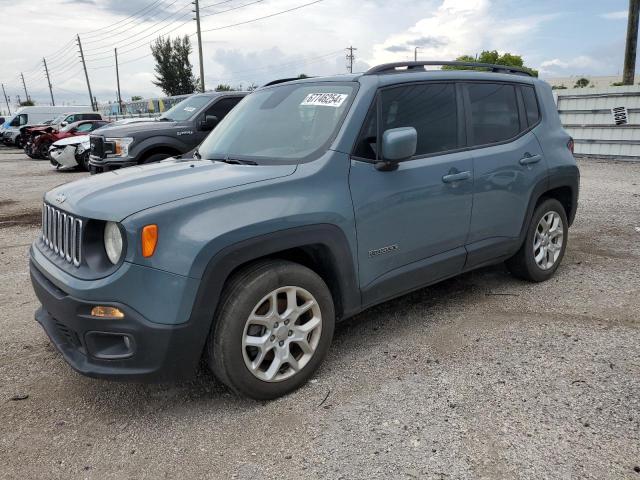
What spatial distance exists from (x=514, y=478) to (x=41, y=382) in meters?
2.70

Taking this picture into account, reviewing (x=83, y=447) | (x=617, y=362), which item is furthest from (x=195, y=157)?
(x=617, y=362)

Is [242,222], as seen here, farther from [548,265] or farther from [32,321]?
[548,265]

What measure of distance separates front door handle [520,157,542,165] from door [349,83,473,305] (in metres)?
0.68

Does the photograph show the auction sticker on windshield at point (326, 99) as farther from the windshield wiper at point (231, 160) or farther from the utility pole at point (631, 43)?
the utility pole at point (631, 43)

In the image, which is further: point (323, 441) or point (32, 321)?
point (32, 321)

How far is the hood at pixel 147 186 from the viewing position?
2.53m

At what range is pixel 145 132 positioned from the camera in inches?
333

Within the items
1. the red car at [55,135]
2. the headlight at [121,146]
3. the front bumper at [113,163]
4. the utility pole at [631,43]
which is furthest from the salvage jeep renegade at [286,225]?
the red car at [55,135]

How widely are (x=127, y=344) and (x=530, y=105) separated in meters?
3.72

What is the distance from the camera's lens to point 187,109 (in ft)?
31.2

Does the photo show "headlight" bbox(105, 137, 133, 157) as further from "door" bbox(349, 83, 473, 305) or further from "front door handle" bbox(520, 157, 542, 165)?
"front door handle" bbox(520, 157, 542, 165)

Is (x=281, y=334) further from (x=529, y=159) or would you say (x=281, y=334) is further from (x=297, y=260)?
(x=529, y=159)

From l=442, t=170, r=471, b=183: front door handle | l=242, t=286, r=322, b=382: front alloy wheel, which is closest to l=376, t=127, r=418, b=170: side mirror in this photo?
l=442, t=170, r=471, b=183: front door handle

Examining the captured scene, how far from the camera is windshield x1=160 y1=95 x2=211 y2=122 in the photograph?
30.6 feet
